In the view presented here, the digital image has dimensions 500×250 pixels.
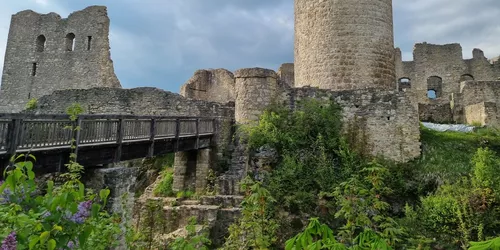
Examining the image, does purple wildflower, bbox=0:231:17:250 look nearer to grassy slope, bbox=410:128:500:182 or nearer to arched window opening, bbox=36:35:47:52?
grassy slope, bbox=410:128:500:182

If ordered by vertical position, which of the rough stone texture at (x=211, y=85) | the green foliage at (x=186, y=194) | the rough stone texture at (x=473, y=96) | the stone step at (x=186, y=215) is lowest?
the stone step at (x=186, y=215)

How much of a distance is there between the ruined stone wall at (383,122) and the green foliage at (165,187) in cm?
651

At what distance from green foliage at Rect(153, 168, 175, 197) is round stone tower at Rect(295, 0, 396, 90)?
22.7 ft

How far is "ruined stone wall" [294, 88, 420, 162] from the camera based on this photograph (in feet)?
36.6

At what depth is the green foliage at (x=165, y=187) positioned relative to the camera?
11.1m

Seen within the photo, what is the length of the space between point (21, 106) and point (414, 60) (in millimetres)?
28344

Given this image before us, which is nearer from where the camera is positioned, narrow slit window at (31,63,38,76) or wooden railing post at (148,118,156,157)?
wooden railing post at (148,118,156,157)

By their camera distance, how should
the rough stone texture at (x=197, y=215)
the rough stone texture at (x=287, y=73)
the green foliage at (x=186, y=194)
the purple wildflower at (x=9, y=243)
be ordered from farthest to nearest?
the rough stone texture at (x=287, y=73), the green foliage at (x=186, y=194), the rough stone texture at (x=197, y=215), the purple wildflower at (x=9, y=243)

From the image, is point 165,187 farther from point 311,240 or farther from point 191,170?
point 311,240

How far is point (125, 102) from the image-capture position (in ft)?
47.3

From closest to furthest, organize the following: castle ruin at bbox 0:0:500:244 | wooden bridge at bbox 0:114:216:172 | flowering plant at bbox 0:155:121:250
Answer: flowering plant at bbox 0:155:121:250, wooden bridge at bbox 0:114:216:172, castle ruin at bbox 0:0:500:244

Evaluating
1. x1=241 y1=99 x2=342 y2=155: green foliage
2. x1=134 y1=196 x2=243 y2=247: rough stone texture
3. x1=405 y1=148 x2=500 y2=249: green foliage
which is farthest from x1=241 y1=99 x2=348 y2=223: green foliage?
x1=405 y1=148 x2=500 y2=249: green foliage

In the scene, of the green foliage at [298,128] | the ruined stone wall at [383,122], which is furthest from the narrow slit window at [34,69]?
the ruined stone wall at [383,122]

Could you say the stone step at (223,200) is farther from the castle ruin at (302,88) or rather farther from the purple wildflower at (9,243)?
the purple wildflower at (9,243)
